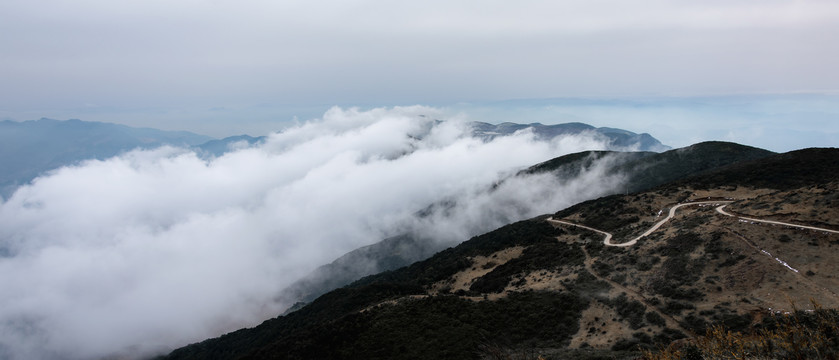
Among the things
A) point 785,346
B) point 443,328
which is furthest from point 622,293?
point 785,346

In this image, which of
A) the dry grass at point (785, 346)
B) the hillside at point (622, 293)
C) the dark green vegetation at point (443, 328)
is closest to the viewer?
the dry grass at point (785, 346)

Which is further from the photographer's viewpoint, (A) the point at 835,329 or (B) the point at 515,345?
(B) the point at 515,345

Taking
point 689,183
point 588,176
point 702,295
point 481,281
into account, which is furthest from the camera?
point 588,176

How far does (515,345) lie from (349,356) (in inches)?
672

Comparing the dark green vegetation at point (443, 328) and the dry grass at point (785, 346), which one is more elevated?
the dry grass at point (785, 346)

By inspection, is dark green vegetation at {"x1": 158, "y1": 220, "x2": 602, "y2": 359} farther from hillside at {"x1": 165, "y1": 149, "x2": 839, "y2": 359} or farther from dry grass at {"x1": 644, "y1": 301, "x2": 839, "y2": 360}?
dry grass at {"x1": 644, "y1": 301, "x2": 839, "y2": 360}

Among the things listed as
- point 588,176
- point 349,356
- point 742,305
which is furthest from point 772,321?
point 588,176

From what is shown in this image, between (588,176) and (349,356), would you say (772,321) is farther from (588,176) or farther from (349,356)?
(588,176)

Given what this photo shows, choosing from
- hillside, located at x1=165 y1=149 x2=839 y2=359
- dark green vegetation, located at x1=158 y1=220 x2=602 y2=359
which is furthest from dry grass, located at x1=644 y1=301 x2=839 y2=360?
dark green vegetation, located at x1=158 y1=220 x2=602 y2=359

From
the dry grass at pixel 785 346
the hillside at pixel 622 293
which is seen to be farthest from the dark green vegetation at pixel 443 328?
the dry grass at pixel 785 346

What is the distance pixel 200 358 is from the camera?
281ft

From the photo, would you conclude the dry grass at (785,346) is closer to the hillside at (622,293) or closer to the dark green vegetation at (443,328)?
the hillside at (622,293)

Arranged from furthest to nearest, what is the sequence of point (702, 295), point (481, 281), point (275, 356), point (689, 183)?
1. point (689, 183)
2. point (481, 281)
3. point (275, 356)
4. point (702, 295)

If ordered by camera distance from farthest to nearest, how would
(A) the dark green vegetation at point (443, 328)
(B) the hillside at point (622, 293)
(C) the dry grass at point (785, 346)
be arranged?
1. (A) the dark green vegetation at point (443, 328)
2. (B) the hillside at point (622, 293)
3. (C) the dry grass at point (785, 346)
